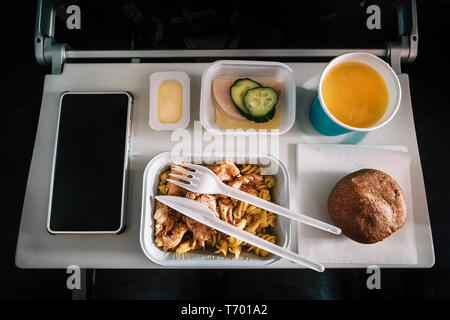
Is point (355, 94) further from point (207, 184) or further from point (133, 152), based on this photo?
point (133, 152)

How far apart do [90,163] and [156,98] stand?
0.30 m

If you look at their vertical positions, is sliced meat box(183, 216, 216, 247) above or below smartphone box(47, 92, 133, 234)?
below

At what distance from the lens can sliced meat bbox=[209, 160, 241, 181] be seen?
1008 mm

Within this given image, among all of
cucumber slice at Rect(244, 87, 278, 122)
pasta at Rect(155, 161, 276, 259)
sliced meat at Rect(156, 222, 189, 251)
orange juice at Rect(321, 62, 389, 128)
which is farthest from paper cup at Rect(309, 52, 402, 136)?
sliced meat at Rect(156, 222, 189, 251)

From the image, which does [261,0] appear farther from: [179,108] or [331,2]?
[179,108]

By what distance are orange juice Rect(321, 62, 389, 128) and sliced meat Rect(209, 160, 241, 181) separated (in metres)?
0.34

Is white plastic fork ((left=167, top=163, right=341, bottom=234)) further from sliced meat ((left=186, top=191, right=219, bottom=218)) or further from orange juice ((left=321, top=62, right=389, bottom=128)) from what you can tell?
orange juice ((left=321, top=62, right=389, bottom=128))

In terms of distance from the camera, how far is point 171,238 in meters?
0.99

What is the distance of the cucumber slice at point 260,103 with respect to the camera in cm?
102

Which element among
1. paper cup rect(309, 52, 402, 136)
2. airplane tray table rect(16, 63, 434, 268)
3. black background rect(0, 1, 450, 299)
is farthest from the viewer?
black background rect(0, 1, 450, 299)

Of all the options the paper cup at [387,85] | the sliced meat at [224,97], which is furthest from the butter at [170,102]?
the paper cup at [387,85]

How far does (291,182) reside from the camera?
3.56ft

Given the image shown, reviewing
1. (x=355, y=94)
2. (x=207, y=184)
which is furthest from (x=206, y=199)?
(x=355, y=94)

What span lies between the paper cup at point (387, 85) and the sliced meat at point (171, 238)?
55 centimetres
